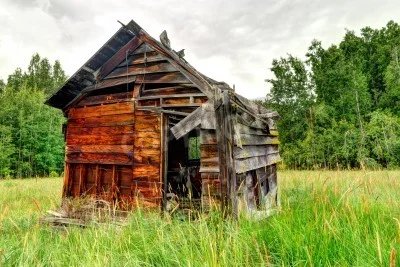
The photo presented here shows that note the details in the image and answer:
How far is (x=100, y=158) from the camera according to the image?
8.14 m

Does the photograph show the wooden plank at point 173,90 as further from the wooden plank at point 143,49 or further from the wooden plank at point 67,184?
the wooden plank at point 67,184

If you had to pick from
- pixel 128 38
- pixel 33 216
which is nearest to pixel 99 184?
pixel 33 216

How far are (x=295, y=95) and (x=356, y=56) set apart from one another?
877 centimetres

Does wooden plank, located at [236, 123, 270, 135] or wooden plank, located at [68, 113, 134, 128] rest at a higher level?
wooden plank, located at [68, 113, 134, 128]

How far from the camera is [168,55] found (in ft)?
23.2

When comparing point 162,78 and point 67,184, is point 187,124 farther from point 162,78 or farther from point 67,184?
point 67,184

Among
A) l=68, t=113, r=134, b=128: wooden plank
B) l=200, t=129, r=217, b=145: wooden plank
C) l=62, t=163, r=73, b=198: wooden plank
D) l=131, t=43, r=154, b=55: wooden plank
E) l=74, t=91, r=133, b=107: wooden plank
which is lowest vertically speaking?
l=62, t=163, r=73, b=198: wooden plank

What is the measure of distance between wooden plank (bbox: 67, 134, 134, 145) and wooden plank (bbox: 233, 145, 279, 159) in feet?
10.6

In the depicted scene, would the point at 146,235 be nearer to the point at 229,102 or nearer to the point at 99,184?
the point at 229,102

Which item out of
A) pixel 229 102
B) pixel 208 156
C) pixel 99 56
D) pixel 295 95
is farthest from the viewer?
pixel 295 95

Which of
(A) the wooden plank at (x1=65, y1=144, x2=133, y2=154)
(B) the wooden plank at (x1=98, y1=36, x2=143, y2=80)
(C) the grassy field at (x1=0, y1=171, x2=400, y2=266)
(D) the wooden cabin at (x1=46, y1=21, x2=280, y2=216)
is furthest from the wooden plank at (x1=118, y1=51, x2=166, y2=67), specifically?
(C) the grassy field at (x1=0, y1=171, x2=400, y2=266)

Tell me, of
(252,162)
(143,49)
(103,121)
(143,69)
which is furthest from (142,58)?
(252,162)

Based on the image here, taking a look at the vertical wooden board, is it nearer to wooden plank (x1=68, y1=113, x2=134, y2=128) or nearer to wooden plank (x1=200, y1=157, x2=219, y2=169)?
wooden plank (x1=68, y1=113, x2=134, y2=128)

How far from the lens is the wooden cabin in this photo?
635cm
